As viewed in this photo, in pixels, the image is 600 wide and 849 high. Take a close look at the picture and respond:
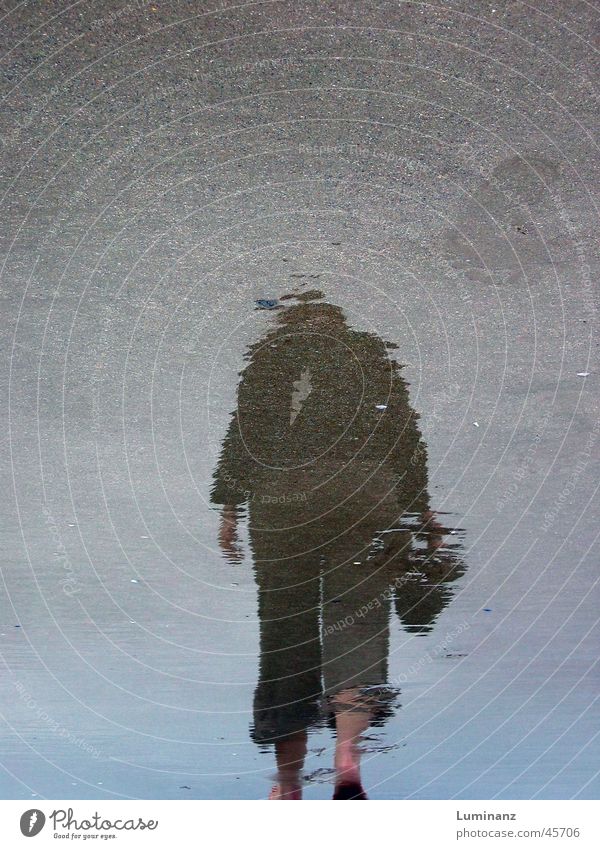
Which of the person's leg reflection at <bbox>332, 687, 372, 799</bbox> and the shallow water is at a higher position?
the shallow water

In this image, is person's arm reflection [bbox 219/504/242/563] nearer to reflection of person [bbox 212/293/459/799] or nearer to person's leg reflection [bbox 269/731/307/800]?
reflection of person [bbox 212/293/459/799]

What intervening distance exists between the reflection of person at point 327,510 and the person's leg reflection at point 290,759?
15 mm

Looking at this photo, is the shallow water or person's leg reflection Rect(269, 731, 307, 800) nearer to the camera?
the shallow water

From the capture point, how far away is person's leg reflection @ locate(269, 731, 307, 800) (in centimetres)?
238

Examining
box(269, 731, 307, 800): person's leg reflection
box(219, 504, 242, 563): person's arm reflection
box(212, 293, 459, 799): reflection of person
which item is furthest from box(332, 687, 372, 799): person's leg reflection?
box(219, 504, 242, 563): person's arm reflection

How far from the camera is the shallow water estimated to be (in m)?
2.16

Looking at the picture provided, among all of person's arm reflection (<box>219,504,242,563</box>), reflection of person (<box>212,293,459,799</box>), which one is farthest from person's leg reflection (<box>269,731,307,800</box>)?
person's arm reflection (<box>219,504,242,563</box>)

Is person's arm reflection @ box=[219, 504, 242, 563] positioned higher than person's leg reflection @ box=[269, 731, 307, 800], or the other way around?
person's arm reflection @ box=[219, 504, 242, 563]

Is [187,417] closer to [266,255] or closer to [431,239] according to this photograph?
[266,255]

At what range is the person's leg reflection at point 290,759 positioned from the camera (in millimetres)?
2385

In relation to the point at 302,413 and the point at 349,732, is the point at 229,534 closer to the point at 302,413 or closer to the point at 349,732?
the point at 302,413

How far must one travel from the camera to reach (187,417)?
2.26 m

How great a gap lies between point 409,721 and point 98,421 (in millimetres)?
1322
